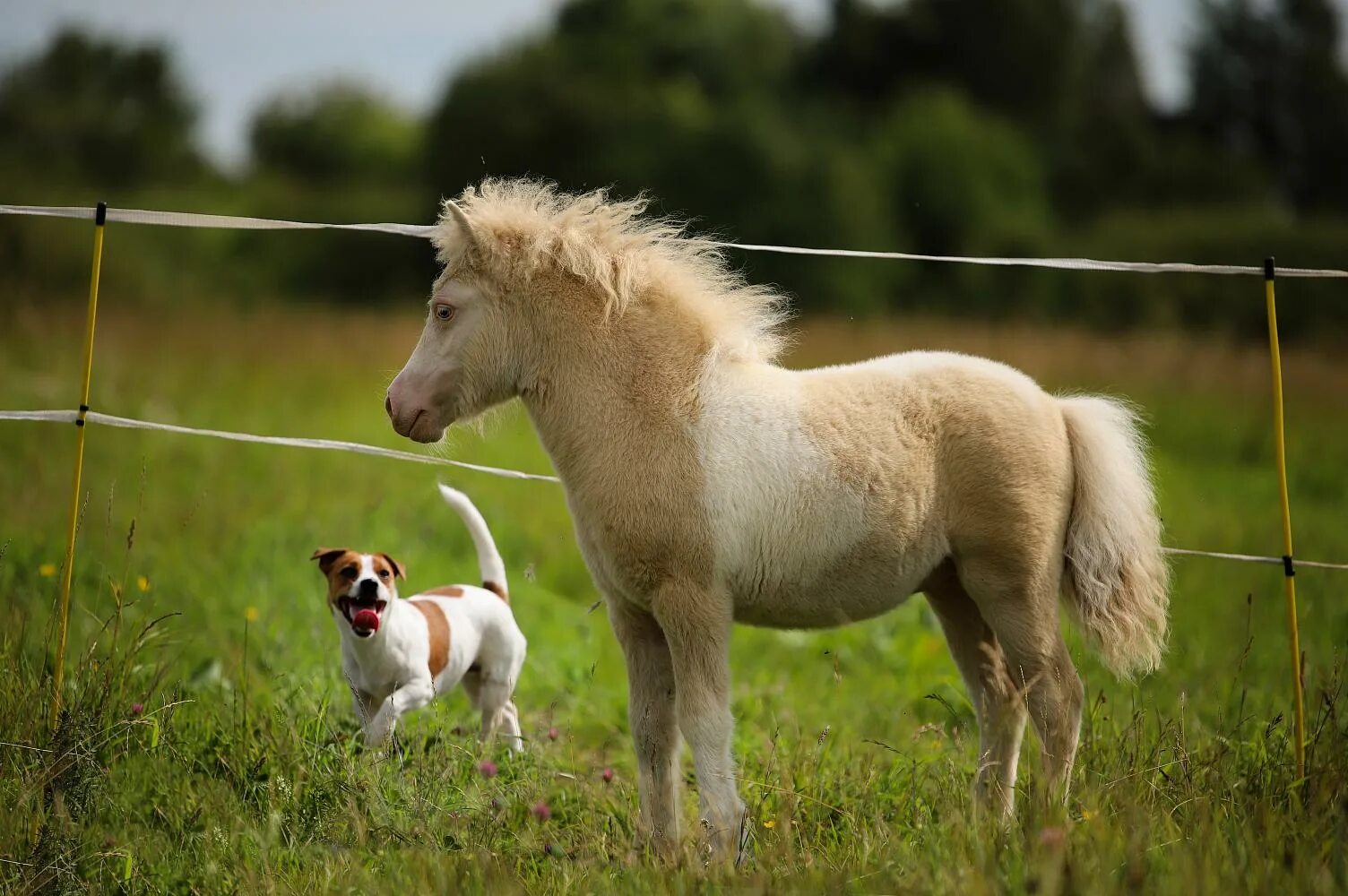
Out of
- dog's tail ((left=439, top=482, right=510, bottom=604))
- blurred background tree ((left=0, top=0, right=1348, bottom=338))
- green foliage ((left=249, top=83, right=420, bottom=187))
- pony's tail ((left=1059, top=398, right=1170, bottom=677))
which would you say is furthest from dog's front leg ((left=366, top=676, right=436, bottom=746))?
green foliage ((left=249, top=83, right=420, bottom=187))

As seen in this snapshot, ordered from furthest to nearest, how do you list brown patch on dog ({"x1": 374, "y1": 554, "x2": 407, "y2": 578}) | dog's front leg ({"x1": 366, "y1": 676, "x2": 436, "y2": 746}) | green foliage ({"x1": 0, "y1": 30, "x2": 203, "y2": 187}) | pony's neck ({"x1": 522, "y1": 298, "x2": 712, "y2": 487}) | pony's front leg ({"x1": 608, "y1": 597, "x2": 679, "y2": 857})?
1. green foliage ({"x1": 0, "y1": 30, "x2": 203, "y2": 187})
2. brown patch on dog ({"x1": 374, "y1": 554, "x2": 407, "y2": 578})
3. dog's front leg ({"x1": 366, "y1": 676, "x2": 436, "y2": 746})
4. pony's front leg ({"x1": 608, "y1": 597, "x2": 679, "y2": 857})
5. pony's neck ({"x1": 522, "y1": 298, "x2": 712, "y2": 487})

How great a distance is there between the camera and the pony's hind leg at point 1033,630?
13.1 ft

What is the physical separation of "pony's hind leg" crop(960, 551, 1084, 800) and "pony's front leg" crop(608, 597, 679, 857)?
1020 millimetres

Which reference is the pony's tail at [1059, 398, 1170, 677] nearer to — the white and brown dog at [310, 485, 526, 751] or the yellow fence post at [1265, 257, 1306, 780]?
the yellow fence post at [1265, 257, 1306, 780]

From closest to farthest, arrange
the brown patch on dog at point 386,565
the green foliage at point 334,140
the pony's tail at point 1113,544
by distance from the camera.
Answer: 1. the pony's tail at point 1113,544
2. the brown patch on dog at point 386,565
3. the green foliage at point 334,140

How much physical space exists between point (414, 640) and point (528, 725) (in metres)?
1.21

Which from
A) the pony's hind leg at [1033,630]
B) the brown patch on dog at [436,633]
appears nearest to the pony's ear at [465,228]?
the brown patch on dog at [436,633]

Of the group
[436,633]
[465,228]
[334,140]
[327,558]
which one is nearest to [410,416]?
[465,228]

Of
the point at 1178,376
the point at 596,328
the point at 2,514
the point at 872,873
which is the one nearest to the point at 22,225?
the point at 2,514

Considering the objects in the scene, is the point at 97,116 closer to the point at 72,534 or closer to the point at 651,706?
the point at 72,534

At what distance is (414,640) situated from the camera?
456 cm

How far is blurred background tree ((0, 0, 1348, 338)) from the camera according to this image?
1056 inches

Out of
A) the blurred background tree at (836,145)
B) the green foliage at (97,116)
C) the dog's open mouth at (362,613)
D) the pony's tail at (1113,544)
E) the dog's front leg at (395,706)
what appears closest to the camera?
the pony's tail at (1113,544)

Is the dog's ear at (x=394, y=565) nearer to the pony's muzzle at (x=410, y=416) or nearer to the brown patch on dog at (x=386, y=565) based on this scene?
the brown patch on dog at (x=386, y=565)
